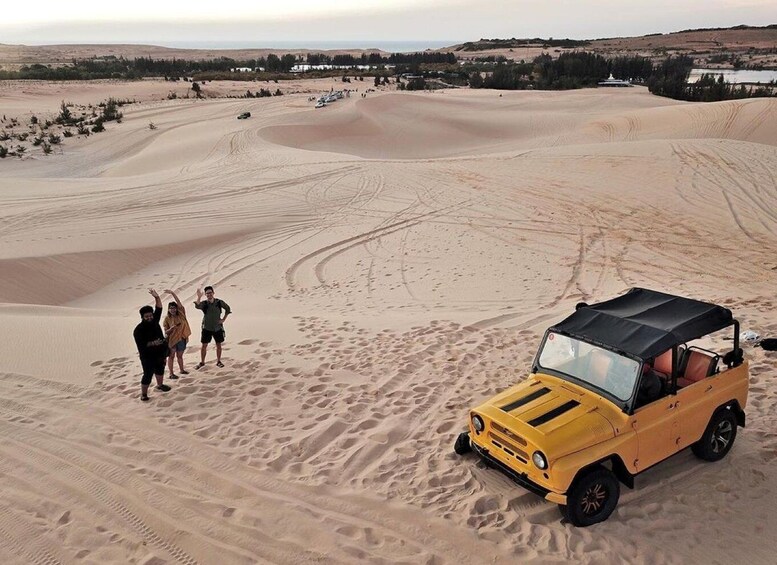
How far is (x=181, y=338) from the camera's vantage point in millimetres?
8227

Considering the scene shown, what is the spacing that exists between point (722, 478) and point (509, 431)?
2494 mm

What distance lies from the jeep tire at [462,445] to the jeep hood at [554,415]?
0.65m

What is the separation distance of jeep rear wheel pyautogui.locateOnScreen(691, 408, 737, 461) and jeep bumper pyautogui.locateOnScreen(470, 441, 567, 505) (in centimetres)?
208

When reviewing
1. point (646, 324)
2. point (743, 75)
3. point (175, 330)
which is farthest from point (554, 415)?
point (743, 75)

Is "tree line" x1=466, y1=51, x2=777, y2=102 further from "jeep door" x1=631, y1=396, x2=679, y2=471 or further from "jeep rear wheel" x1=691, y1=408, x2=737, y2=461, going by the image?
"jeep door" x1=631, y1=396, x2=679, y2=471

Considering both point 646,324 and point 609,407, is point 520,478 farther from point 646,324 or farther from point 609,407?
point 646,324

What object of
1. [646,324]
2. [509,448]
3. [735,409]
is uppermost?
[646,324]

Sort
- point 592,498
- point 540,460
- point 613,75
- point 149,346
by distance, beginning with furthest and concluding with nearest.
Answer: point 613,75 → point 149,346 → point 592,498 → point 540,460

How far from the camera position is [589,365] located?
6.04 metres

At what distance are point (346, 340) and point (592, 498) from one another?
5097 mm

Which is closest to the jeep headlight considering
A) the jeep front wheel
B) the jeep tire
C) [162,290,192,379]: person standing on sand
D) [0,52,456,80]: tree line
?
the jeep front wheel

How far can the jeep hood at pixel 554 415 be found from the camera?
5.27 metres

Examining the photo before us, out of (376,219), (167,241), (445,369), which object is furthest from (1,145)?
(445,369)

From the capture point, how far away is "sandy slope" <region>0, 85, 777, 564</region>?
5438 mm
